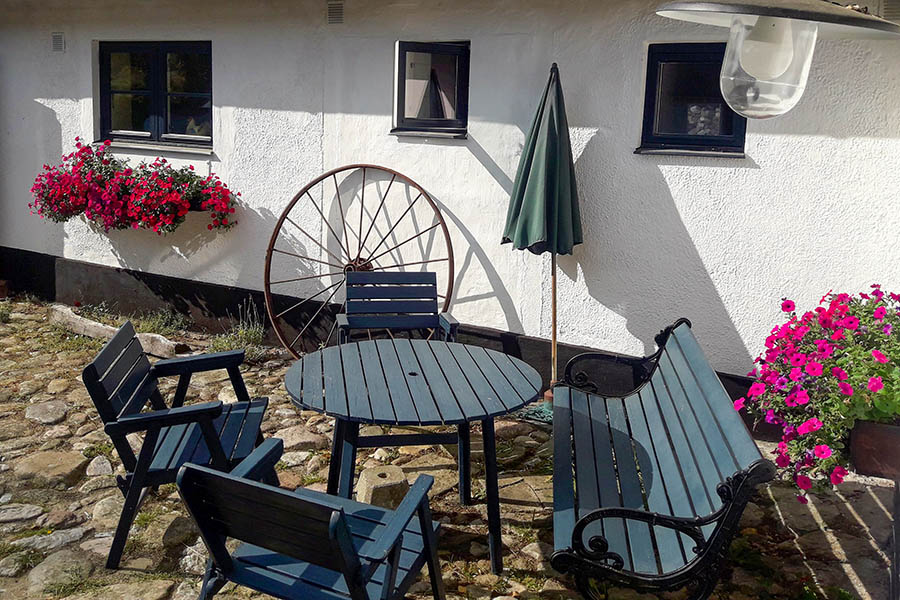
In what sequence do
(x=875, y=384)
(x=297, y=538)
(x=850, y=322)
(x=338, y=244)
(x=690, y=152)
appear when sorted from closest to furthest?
1. (x=297, y=538)
2. (x=875, y=384)
3. (x=850, y=322)
4. (x=690, y=152)
5. (x=338, y=244)

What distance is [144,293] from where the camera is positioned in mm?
7289

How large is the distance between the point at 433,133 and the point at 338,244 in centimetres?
111

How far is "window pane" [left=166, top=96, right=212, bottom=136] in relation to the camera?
6.90 metres

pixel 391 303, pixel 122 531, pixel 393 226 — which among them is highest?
pixel 393 226

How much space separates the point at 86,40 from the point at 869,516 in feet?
22.3

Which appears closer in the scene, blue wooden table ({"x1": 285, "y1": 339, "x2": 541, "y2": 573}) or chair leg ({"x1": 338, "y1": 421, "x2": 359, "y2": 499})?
blue wooden table ({"x1": 285, "y1": 339, "x2": 541, "y2": 573})

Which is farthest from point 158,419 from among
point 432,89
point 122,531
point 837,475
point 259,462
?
point 432,89

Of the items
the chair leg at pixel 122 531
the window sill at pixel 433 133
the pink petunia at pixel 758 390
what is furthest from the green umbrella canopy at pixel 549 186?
the chair leg at pixel 122 531

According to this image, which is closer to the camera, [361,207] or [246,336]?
[361,207]

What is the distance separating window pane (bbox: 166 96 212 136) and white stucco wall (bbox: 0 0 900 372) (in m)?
0.26

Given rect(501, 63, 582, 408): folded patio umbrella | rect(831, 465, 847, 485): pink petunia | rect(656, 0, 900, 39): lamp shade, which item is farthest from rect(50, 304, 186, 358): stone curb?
rect(656, 0, 900, 39): lamp shade

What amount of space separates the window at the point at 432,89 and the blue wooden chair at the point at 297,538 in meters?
3.33

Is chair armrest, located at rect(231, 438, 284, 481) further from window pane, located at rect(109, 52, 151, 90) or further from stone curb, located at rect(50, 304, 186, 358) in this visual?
window pane, located at rect(109, 52, 151, 90)

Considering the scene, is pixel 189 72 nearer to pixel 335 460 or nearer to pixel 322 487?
pixel 322 487
